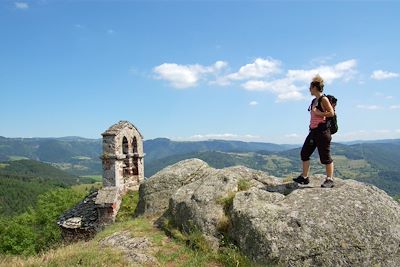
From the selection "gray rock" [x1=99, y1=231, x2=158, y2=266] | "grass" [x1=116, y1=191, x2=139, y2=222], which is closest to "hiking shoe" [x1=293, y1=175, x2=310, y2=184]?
"gray rock" [x1=99, y1=231, x2=158, y2=266]

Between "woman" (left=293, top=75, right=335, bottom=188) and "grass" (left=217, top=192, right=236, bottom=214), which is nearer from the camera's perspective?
"woman" (left=293, top=75, right=335, bottom=188)

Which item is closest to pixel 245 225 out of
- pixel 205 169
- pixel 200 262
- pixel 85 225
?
pixel 200 262

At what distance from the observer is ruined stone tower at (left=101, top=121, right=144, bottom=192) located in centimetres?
1777

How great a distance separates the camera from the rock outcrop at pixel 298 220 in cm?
768

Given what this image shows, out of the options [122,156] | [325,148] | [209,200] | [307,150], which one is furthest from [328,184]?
[122,156]

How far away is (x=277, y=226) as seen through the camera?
8.06m

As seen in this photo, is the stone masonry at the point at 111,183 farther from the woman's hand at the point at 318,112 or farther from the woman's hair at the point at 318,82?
the woman's hair at the point at 318,82

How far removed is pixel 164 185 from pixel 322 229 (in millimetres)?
6497

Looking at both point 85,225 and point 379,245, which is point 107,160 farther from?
point 379,245

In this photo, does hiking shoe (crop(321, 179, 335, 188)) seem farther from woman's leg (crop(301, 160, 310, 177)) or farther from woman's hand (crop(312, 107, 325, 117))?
woman's hand (crop(312, 107, 325, 117))

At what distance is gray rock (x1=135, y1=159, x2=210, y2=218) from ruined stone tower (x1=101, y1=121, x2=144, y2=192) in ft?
15.3

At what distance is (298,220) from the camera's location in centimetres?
813

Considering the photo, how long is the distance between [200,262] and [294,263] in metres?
2.06

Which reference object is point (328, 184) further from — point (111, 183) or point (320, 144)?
point (111, 183)
